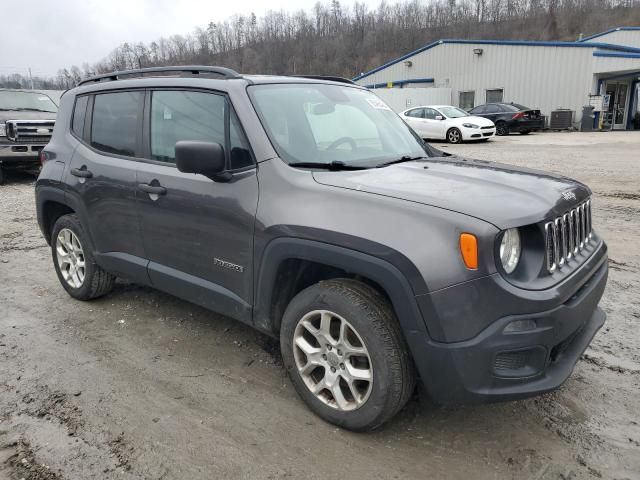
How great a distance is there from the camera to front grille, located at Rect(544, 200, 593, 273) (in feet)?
8.04

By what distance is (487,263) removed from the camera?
2213mm

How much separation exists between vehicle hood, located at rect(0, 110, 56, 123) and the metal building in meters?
23.7

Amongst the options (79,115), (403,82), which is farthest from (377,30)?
(79,115)

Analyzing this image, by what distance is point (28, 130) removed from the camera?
453 inches

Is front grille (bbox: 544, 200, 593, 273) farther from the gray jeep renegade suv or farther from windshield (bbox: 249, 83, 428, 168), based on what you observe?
windshield (bbox: 249, 83, 428, 168)

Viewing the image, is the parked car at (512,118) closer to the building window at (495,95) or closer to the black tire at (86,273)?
the building window at (495,95)

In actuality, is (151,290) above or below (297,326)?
below

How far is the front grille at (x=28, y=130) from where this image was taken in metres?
11.3

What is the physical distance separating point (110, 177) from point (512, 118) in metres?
22.8

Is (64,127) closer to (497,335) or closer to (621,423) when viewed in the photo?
(497,335)

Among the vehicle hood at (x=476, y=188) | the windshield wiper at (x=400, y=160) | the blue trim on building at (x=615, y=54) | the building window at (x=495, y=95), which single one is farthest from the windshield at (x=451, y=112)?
the vehicle hood at (x=476, y=188)

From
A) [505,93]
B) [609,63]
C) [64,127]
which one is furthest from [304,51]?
[64,127]

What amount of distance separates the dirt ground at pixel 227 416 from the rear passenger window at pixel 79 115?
1557 millimetres

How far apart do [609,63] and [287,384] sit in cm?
2838
